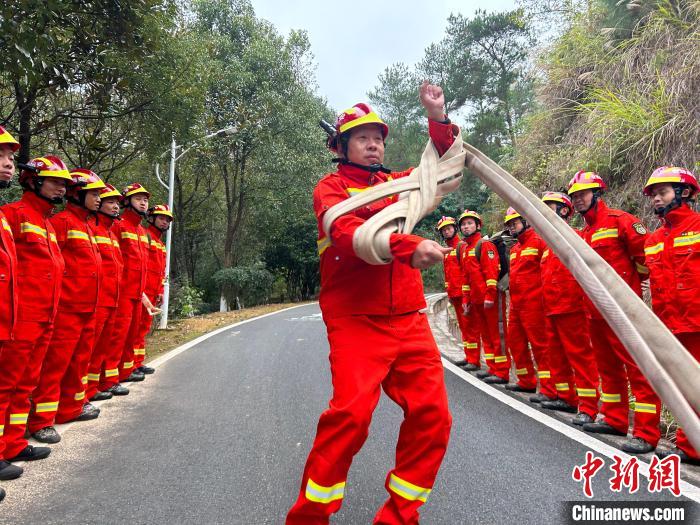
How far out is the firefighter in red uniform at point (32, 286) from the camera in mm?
3779

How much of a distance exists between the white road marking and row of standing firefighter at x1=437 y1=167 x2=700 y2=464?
0.16 m

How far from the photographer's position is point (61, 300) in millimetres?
4699

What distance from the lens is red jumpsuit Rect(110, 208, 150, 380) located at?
6336 mm

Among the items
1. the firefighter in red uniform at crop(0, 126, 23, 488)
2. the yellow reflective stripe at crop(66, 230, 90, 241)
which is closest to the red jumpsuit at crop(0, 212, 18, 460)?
the firefighter in red uniform at crop(0, 126, 23, 488)

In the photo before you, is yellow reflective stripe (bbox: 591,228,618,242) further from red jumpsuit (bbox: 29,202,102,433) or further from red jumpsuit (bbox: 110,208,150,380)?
red jumpsuit (bbox: 110,208,150,380)

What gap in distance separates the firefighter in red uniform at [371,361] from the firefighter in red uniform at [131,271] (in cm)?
454

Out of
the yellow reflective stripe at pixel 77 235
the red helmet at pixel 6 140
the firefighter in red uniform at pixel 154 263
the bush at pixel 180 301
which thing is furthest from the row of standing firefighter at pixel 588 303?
the bush at pixel 180 301

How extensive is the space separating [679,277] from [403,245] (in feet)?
9.60

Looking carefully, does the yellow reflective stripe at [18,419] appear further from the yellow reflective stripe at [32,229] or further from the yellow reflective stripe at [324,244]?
the yellow reflective stripe at [324,244]

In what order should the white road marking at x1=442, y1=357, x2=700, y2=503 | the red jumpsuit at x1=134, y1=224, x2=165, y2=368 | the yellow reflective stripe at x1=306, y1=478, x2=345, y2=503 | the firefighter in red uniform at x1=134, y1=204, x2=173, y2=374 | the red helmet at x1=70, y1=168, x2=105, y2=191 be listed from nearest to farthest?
the yellow reflective stripe at x1=306, y1=478, x2=345, y2=503
the white road marking at x1=442, y1=357, x2=700, y2=503
the red helmet at x1=70, y1=168, x2=105, y2=191
the red jumpsuit at x1=134, y1=224, x2=165, y2=368
the firefighter in red uniform at x1=134, y1=204, x2=173, y2=374

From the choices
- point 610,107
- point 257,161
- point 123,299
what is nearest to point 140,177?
point 257,161

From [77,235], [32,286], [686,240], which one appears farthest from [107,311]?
[686,240]

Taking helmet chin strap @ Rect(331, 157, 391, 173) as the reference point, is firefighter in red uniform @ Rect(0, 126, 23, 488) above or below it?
below

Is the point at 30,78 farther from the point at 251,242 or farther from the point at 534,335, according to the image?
the point at 251,242
